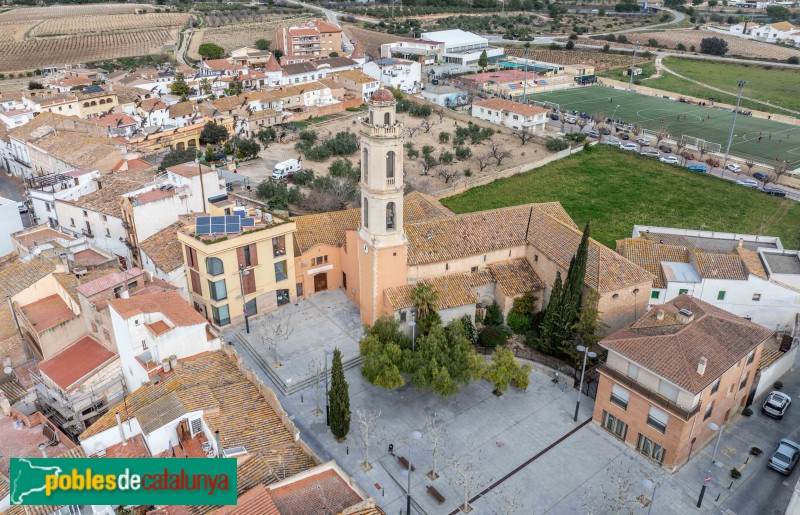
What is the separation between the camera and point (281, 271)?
4012 cm

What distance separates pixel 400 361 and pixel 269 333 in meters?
10.3

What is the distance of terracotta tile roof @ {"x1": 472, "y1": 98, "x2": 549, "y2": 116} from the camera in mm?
86312

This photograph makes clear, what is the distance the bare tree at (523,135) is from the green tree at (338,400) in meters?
61.6

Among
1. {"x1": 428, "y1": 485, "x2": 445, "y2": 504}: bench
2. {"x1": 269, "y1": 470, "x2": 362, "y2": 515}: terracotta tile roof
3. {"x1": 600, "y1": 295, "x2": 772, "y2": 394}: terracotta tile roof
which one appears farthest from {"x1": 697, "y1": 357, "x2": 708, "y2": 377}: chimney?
{"x1": 269, "y1": 470, "x2": 362, "y2": 515}: terracotta tile roof

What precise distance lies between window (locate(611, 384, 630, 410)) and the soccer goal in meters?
63.5

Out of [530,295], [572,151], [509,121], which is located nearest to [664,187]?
[572,151]

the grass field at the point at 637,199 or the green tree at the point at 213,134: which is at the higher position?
the green tree at the point at 213,134

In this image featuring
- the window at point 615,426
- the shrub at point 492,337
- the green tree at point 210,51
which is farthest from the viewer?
the green tree at point 210,51

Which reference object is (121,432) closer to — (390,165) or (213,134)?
(390,165)

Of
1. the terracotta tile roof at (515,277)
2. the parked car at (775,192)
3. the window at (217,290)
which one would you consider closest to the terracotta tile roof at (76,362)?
the window at (217,290)

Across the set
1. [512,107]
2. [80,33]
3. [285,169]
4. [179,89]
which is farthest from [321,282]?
[80,33]

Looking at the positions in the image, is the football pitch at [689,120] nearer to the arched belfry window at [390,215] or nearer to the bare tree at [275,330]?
the arched belfry window at [390,215]

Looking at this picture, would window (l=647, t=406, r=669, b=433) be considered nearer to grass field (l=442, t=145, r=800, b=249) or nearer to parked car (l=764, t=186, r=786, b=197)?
grass field (l=442, t=145, r=800, b=249)

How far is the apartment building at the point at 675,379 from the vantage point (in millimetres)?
27312
